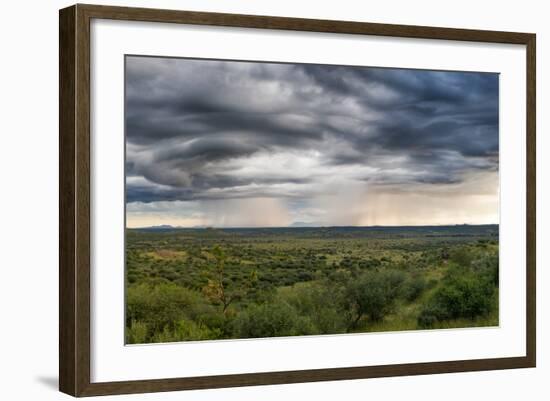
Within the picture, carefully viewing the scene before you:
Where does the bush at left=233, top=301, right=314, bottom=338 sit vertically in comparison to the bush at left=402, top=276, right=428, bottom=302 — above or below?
below

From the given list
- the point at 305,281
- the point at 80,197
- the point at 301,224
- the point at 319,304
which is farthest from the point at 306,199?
the point at 80,197

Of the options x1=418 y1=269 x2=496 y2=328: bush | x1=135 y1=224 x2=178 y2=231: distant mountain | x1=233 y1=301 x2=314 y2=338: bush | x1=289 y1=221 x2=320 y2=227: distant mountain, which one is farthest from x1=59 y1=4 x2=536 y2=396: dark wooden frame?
x1=418 y1=269 x2=496 y2=328: bush

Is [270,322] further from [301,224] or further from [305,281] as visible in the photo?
[301,224]

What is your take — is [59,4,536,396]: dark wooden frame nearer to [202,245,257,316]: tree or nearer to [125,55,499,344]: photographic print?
[125,55,499,344]: photographic print

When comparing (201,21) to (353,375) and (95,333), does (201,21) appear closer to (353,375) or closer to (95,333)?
(95,333)

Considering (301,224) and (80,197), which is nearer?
(80,197)

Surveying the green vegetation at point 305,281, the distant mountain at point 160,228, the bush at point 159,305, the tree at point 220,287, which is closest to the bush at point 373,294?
the green vegetation at point 305,281
